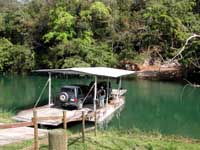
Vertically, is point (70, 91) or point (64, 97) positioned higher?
point (70, 91)

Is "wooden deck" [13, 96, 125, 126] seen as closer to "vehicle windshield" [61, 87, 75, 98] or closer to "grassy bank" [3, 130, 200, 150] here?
"vehicle windshield" [61, 87, 75, 98]

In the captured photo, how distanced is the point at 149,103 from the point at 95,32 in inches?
774

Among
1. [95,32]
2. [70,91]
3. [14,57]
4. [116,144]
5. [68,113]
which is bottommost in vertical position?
[68,113]

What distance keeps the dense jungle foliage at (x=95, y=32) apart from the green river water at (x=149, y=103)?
4429mm

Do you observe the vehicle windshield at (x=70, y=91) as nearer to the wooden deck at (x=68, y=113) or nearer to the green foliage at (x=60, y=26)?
the wooden deck at (x=68, y=113)

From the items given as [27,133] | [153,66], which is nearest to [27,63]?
[153,66]

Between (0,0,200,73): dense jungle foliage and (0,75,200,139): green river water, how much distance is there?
4429mm

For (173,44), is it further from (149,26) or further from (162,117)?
(162,117)

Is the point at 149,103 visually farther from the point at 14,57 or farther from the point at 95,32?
the point at 14,57

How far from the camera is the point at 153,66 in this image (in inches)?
1667

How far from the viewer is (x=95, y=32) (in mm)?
43031

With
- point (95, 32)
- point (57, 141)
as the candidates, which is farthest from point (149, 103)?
point (57, 141)

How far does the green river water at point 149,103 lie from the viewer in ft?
58.1

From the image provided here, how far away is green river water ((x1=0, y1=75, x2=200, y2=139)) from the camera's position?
698 inches
